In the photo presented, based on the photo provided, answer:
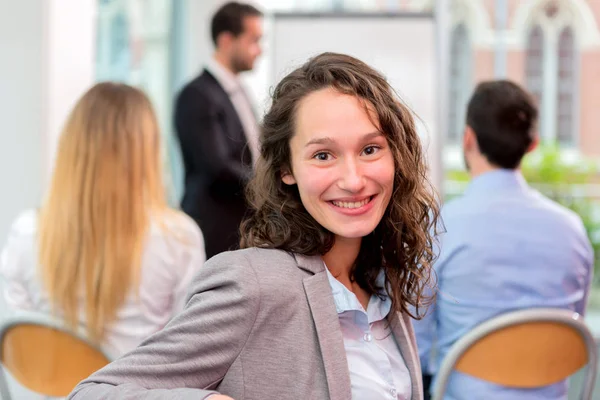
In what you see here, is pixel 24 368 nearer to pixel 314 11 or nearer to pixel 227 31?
pixel 227 31

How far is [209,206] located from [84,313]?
5.36 ft

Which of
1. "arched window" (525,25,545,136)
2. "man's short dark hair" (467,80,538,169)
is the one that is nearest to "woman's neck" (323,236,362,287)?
"man's short dark hair" (467,80,538,169)

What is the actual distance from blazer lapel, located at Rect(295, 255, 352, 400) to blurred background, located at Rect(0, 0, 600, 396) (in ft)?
8.09

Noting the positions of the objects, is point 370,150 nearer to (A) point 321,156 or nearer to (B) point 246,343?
(A) point 321,156

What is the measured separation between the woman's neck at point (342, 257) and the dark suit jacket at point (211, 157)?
2307 millimetres

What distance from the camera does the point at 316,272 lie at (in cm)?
119

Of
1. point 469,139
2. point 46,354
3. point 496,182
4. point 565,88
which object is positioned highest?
point 565,88

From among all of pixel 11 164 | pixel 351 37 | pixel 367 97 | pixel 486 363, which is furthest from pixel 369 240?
pixel 351 37

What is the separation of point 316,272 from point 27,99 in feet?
8.20

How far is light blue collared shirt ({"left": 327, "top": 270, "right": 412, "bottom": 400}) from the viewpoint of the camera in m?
1.21

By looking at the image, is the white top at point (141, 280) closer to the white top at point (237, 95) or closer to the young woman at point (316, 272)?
the young woman at point (316, 272)

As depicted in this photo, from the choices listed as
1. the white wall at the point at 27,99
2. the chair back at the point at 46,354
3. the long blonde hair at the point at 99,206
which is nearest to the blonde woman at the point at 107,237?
the long blonde hair at the point at 99,206

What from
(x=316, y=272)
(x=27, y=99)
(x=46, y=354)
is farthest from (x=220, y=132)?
(x=316, y=272)

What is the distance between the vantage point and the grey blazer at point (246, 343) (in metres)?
1.02
